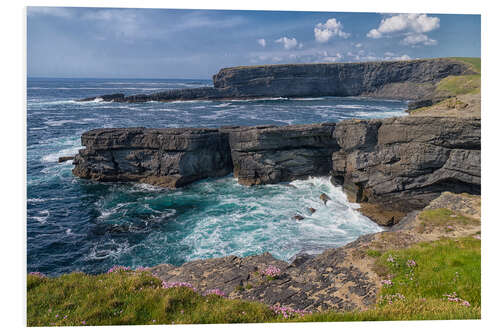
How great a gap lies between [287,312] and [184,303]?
9.09ft

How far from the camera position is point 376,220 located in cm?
2102

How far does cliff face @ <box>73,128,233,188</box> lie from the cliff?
252 feet

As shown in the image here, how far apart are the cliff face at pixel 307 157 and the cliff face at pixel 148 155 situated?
0.32 ft

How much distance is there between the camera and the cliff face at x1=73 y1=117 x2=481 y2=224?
21625 mm

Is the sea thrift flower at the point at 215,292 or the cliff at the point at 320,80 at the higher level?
the cliff at the point at 320,80

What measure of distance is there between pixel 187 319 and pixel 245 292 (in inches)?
93.2

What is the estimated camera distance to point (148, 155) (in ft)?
98.3

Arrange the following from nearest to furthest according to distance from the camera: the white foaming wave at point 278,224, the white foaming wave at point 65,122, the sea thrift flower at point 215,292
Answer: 1. the sea thrift flower at point 215,292
2. the white foaming wave at point 278,224
3. the white foaming wave at point 65,122

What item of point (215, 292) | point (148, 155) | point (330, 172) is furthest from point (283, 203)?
point (215, 292)

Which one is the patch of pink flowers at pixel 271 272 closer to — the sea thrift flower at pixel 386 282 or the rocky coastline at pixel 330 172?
the rocky coastline at pixel 330 172

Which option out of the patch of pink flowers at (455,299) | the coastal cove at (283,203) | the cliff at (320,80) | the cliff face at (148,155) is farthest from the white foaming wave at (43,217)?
the cliff at (320,80)

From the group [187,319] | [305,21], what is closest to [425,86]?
[305,21]

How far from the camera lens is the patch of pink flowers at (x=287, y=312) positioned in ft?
25.8

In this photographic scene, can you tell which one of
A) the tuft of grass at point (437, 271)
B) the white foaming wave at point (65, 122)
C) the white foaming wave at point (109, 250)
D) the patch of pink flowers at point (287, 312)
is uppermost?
the white foaming wave at point (65, 122)
